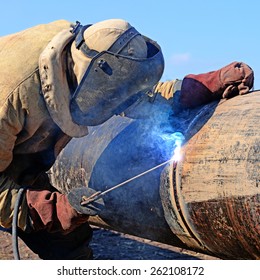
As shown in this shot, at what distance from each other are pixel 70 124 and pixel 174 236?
2.80 ft

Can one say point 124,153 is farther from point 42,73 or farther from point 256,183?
point 256,183

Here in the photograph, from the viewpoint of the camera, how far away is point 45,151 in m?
3.51

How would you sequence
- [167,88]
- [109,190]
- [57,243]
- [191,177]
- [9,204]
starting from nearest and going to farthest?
[191,177]
[109,190]
[9,204]
[167,88]
[57,243]

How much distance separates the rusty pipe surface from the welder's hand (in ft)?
0.86

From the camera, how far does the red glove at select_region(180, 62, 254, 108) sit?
9.50ft

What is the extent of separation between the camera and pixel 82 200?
284cm

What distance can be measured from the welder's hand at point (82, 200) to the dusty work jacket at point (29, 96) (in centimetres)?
40

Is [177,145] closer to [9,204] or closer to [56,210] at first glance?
[56,210]

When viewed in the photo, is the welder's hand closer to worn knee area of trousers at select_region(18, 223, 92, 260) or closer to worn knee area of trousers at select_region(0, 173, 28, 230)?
worn knee area of trousers at select_region(0, 173, 28, 230)

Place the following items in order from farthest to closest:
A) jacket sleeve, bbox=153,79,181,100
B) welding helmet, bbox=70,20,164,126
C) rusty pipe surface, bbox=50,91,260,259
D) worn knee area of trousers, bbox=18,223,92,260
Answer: worn knee area of trousers, bbox=18,223,92,260
jacket sleeve, bbox=153,79,181,100
welding helmet, bbox=70,20,164,126
rusty pipe surface, bbox=50,91,260,259

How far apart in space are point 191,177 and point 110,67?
0.73 m

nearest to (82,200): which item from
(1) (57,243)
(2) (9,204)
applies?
(2) (9,204)

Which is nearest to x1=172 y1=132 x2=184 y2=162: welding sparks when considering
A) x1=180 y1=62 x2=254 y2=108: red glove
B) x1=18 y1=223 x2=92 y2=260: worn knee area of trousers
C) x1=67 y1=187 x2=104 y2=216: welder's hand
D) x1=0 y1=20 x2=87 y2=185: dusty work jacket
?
x1=180 y1=62 x2=254 y2=108: red glove

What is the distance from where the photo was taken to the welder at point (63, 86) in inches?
116
